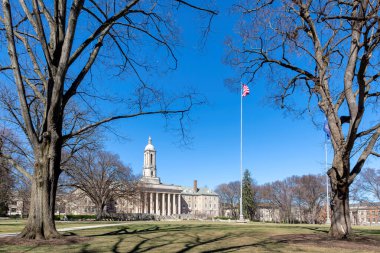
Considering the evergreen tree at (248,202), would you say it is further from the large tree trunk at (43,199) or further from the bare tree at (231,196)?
the large tree trunk at (43,199)

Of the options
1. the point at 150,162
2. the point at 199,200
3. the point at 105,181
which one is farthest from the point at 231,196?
the point at 105,181

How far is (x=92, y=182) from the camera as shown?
5459cm

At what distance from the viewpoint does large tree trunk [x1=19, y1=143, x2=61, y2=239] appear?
11859mm

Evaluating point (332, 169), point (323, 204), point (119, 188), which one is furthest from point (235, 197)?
point (332, 169)

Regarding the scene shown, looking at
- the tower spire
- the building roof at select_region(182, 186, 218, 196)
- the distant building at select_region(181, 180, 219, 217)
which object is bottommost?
the distant building at select_region(181, 180, 219, 217)

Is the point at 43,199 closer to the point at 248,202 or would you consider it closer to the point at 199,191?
the point at 248,202

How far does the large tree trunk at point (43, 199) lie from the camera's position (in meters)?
11.9

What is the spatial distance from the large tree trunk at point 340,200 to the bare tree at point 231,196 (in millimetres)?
100732

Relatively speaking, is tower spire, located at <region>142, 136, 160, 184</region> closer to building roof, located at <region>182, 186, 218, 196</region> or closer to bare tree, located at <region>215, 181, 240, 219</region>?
bare tree, located at <region>215, 181, 240, 219</region>

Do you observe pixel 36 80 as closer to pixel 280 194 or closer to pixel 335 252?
pixel 335 252

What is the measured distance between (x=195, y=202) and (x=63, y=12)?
156 meters

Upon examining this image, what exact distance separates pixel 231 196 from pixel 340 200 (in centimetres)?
10653

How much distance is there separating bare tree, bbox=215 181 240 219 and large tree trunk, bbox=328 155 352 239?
330 ft

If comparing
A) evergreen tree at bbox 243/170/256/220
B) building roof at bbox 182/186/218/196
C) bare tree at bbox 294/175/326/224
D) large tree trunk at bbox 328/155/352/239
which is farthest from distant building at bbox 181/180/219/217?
large tree trunk at bbox 328/155/352/239
